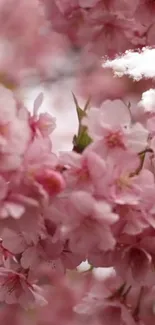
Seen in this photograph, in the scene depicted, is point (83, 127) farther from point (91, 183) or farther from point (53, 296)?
point (53, 296)

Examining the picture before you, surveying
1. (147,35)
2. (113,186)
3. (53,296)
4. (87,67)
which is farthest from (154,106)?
(87,67)

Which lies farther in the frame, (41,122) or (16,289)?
(16,289)

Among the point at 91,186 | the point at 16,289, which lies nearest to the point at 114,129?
the point at 91,186

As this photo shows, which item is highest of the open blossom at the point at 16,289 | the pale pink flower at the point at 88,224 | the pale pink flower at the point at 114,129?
the pale pink flower at the point at 114,129

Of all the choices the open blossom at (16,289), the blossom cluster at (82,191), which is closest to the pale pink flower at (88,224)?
the blossom cluster at (82,191)

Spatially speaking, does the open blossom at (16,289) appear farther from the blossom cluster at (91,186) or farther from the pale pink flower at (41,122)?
the pale pink flower at (41,122)

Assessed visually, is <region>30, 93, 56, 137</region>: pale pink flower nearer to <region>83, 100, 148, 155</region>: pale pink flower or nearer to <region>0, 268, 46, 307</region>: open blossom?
<region>83, 100, 148, 155</region>: pale pink flower

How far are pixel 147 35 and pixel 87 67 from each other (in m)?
0.98

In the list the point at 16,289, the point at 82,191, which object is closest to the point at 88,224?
the point at 82,191

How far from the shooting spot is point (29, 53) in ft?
5.39

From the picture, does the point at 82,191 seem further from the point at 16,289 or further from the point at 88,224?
the point at 16,289

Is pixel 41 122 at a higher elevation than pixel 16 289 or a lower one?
higher

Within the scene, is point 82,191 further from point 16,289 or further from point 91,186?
point 16,289


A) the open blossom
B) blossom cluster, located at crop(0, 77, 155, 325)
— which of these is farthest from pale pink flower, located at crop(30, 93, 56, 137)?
the open blossom
